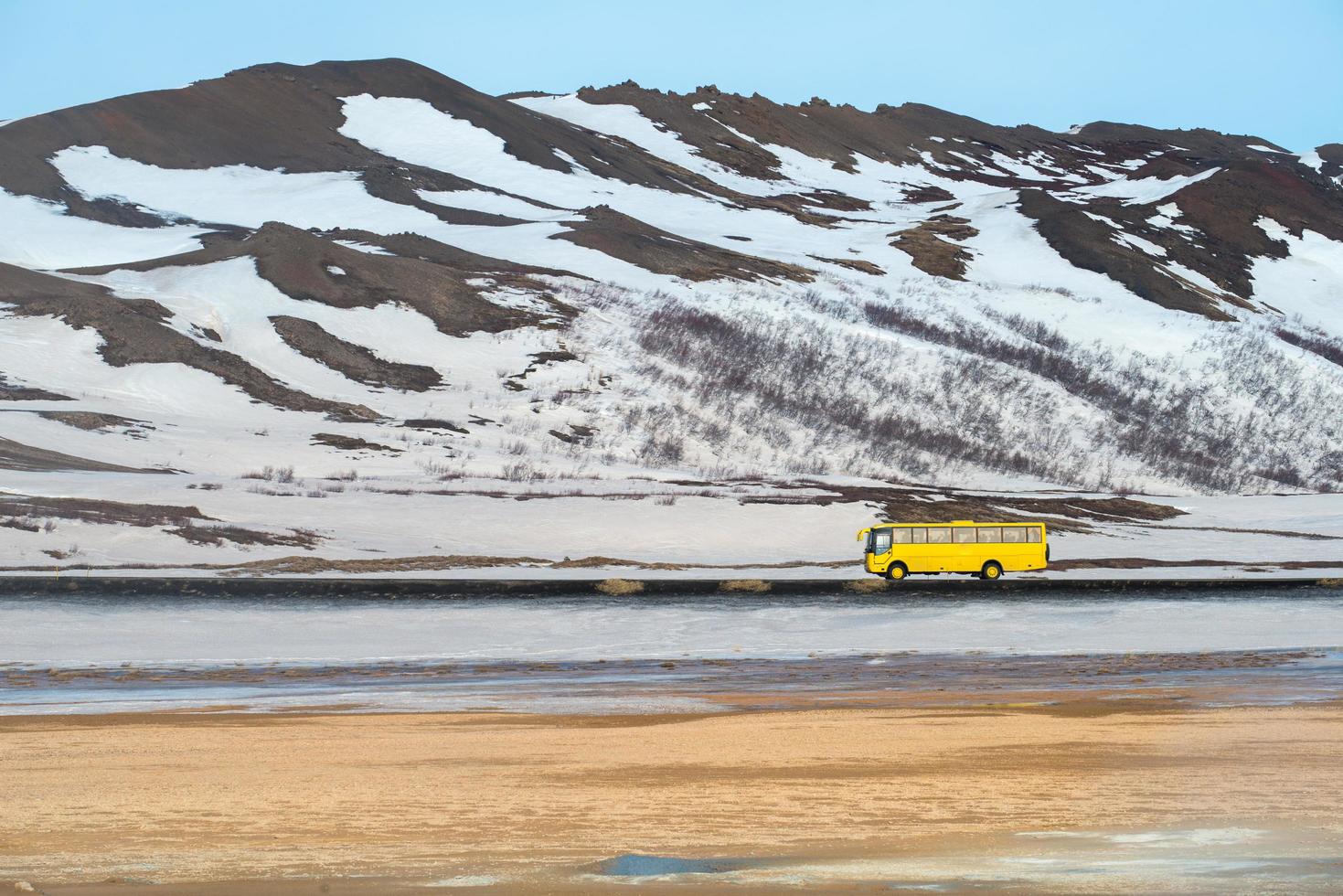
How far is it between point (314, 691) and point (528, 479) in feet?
119

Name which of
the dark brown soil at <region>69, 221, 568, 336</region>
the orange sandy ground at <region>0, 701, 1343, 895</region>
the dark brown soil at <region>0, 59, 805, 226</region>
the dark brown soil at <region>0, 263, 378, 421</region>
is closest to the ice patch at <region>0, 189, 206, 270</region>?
the dark brown soil at <region>0, 59, 805, 226</region>

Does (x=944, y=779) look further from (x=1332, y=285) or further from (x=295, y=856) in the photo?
(x=1332, y=285)

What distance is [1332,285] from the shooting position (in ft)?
374

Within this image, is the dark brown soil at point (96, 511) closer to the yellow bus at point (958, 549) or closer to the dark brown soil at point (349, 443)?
the dark brown soil at point (349, 443)

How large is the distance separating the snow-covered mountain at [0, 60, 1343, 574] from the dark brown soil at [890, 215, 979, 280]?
1.53 feet

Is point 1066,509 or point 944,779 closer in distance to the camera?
point 944,779

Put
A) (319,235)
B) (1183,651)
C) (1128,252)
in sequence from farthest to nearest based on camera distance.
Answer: (1128,252)
(319,235)
(1183,651)

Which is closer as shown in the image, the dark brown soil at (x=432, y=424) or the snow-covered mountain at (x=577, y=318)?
the snow-covered mountain at (x=577, y=318)

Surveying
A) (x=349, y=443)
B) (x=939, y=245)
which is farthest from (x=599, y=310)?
(x=939, y=245)

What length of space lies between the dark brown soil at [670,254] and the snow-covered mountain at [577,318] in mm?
409

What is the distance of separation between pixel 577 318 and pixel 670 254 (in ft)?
55.8

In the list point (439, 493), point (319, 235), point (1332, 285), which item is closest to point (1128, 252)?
point (1332, 285)

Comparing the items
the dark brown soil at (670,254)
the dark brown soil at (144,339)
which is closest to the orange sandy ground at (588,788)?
the dark brown soil at (144,339)

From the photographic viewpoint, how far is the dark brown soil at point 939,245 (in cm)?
10525
